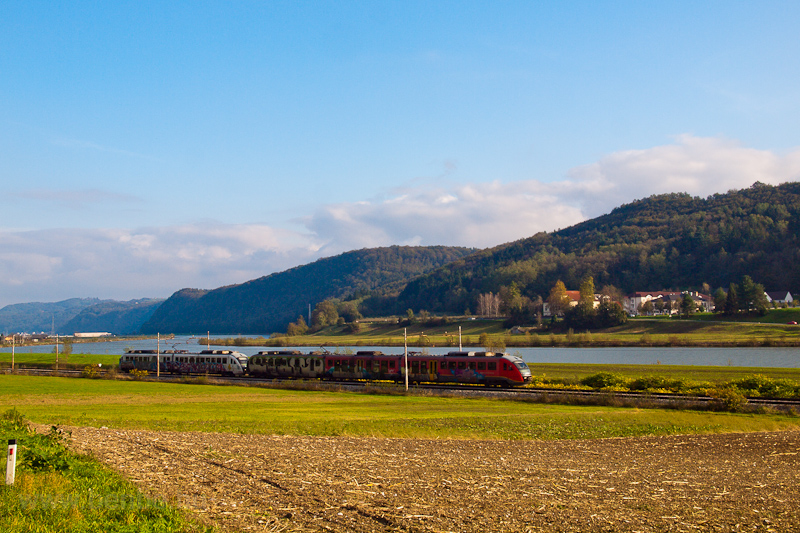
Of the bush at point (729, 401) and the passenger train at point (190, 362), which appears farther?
the passenger train at point (190, 362)

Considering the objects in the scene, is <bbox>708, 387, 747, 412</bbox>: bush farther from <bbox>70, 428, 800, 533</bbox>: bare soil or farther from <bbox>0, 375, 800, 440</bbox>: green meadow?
<bbox>70, 428, 800, 533</bbox>: bare soil

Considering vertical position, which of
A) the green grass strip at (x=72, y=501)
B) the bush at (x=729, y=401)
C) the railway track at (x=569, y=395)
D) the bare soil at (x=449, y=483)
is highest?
the green grass strip at (x=72, y=501)

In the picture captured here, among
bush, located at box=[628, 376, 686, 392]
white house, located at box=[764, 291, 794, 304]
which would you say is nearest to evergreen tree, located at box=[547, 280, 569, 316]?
white house, located at box=[764, 291, 794, 304]

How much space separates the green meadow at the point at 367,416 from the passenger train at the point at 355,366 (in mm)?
7104

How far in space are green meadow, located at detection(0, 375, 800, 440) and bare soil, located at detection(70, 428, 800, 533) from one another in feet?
11.9

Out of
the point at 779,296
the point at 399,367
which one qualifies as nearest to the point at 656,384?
the point at 399,367

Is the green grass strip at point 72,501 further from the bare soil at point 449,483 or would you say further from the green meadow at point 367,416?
the green meadow at point 367,416

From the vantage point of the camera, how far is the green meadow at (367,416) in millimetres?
24328

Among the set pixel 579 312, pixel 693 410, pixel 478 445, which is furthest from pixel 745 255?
pixel 478 445

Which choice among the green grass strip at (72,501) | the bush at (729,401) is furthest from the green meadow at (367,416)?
the green grass strip at (72,501)

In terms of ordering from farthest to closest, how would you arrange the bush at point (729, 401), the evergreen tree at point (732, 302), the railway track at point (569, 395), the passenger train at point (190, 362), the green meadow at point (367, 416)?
the evergreen tree at point (732, 302) → the passenger train at point (190, 362) → the railway track at point (569, 395) → the bush at point (729, 401) → the green meadow at point (367, 416)

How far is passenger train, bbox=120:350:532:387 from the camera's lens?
157 feet

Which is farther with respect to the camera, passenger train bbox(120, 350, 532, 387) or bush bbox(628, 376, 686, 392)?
passenger train bbox(120, 350, 532, 387)

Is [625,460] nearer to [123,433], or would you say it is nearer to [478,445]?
[478,445]
